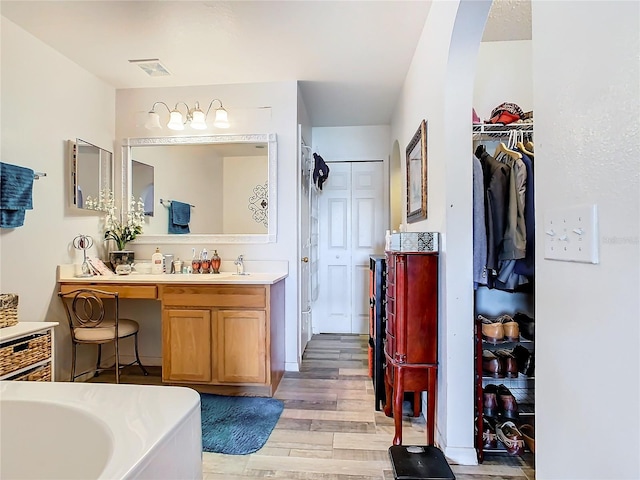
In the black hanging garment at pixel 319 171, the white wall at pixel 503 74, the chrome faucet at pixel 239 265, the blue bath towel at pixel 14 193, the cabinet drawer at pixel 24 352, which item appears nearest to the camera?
the cabinet drawer at pixel 24 352

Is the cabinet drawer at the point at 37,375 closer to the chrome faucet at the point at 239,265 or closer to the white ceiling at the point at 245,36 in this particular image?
the chrome faucet at the point at 239,265

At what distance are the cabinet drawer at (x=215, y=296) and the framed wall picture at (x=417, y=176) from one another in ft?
4.18

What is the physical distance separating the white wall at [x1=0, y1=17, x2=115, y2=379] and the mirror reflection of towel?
25.0 inches

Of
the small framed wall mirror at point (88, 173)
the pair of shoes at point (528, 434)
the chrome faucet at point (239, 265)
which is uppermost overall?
the small framed wall mirror at point (88, 173)

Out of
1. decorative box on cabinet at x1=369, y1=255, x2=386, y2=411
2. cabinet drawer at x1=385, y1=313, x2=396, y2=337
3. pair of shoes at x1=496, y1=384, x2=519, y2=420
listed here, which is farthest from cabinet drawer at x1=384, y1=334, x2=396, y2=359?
pair of shoes at x1=496, y1=384, x2=519, y2=420

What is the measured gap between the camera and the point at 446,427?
1814mm

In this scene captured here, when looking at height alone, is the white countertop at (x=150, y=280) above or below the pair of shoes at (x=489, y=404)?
above

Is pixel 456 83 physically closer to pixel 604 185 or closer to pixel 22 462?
→ pixel 604 185

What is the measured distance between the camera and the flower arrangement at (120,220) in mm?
3102

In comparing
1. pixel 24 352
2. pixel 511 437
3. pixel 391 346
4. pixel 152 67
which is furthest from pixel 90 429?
pixel 152 67

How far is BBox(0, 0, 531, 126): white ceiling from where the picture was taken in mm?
2107

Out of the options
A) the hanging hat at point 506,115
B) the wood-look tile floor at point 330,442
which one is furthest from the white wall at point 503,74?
the wood-look tile floor at point 330,442

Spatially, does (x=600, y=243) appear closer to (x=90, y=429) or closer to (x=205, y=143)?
(x=90, y=429)

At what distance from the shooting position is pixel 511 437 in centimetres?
183
